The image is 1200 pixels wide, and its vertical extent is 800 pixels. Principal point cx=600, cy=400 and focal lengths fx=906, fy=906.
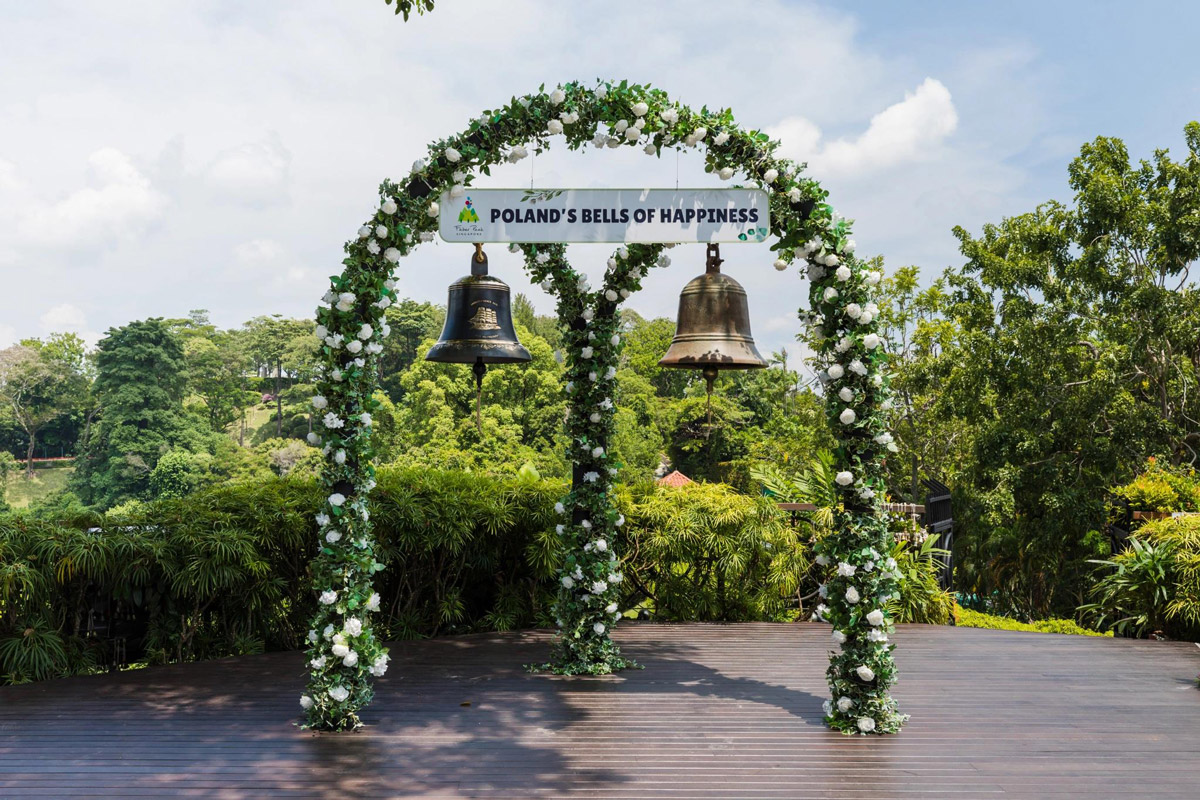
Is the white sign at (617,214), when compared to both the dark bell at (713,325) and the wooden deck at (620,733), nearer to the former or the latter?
the dark bell at (713,325)

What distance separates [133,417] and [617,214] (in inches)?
2061

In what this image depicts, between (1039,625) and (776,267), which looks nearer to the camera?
(776,267)

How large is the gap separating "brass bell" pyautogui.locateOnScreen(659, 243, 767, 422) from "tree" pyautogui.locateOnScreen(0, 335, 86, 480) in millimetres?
63925

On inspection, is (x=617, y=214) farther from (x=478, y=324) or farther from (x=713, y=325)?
(x=478, y=324)

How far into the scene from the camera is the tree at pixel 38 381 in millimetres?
57750

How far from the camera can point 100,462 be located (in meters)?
50.8

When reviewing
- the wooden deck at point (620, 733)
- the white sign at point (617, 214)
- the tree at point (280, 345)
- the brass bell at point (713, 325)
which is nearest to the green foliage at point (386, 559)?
the wooden deck at point (620, 733)

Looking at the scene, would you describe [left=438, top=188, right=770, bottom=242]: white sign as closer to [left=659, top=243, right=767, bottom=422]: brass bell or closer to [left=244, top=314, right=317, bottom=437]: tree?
[left=659, top=243, right=767, bottom=422]: brass bell

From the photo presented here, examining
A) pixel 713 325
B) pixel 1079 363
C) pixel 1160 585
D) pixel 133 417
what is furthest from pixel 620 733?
pixel 133 417

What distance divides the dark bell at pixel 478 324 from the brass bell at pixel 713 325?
935 mm

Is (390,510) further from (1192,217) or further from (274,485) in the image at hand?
(1192,217)

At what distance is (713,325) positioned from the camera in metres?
5.15

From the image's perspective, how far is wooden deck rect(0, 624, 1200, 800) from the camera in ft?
12.5

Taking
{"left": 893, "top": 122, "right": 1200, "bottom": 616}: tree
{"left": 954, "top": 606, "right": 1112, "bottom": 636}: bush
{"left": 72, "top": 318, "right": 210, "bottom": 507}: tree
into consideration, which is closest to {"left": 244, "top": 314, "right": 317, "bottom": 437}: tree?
{"left": 72, "top": 318, "right": 210, "bottom": 507}: tree
